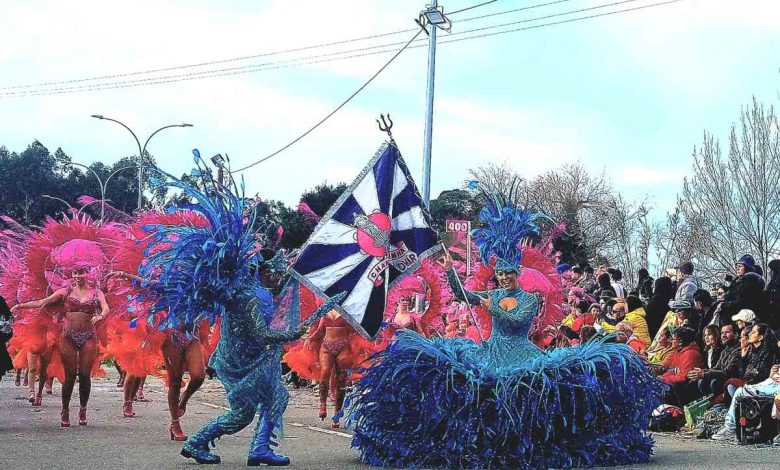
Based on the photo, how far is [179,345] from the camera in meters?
11.5

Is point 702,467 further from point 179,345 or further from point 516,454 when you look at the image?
point 179,345

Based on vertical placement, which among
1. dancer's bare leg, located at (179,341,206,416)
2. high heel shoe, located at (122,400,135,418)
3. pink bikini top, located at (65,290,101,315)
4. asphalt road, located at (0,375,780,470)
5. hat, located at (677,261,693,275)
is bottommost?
asphalt road, located at (0,375,780,470)

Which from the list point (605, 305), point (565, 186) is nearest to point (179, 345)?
point (605, 305)

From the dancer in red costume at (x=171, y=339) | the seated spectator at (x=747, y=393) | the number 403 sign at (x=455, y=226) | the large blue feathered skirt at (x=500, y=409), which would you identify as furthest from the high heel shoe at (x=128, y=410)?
the seated spectator at (x=747, y=393)

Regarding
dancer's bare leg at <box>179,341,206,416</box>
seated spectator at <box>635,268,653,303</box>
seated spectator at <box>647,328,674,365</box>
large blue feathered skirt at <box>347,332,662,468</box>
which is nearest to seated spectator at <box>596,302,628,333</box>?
seated spectator at <box>647,328,674,365</box>

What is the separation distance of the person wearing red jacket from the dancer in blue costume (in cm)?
364

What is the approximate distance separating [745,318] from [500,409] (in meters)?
4.94

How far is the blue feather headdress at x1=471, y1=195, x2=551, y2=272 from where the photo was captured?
407 inches

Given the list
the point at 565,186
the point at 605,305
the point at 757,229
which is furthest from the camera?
the point at 565,186

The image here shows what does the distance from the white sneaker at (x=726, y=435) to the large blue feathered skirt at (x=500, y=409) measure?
8.65 feet

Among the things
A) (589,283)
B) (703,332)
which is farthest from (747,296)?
(589,283)

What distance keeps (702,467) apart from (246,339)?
388 cm

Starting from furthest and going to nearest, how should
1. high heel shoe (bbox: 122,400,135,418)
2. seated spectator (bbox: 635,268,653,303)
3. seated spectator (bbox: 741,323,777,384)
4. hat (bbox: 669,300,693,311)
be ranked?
1. seated spectator (bbox: 635,268,653,303)
2. high heel shoe (bbox: 122,400,135,418)
3. hat (bbox: 669,300,693,311)
4. seated spectator (bbox: 741,323,777,384)

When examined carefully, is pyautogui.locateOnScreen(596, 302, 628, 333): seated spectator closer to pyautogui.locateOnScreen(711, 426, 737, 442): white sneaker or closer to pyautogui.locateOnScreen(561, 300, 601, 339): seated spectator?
pyautogui.locateOnScreen(561, 300, 601, 339): seated spectator
